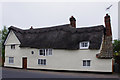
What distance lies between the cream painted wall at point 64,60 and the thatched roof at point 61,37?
0.92m

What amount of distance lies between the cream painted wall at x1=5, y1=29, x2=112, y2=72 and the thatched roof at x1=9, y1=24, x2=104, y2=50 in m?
0.92

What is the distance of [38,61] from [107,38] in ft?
39.3

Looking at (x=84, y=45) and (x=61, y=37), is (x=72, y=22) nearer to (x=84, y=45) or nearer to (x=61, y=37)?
(x=61, y=37)

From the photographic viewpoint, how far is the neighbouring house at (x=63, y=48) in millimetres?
17328

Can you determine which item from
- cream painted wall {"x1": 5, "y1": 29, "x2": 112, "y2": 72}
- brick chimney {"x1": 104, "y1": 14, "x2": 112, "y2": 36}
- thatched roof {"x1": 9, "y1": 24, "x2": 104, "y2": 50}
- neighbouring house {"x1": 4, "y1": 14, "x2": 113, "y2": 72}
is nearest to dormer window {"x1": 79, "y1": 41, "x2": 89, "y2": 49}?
neighbouring house {"x1": 4, "y1": 14, "x2": 113, "y2": 72}

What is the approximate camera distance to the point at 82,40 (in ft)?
60.6

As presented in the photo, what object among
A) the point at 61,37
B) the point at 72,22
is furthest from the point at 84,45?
the point at 72,22

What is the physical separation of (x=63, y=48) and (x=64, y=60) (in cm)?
187

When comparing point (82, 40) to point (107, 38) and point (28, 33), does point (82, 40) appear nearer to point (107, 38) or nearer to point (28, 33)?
point (107, 38)

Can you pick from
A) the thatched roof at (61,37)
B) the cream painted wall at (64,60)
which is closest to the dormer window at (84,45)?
the thatched roof at (61,37)

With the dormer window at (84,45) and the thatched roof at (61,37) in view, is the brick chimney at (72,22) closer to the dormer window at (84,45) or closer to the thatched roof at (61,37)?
the thatched roof at (61,37)

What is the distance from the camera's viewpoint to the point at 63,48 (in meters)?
18.6

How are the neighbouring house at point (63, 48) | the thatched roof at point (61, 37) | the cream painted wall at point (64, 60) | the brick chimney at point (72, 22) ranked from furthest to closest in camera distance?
the brick chimney at point (72, 22), the thatched roof at point (61, 37), the neighbouring house at point (63, 48), the cream painted wall at point (64, 60)

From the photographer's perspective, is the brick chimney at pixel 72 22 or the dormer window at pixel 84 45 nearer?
the dormer window at pixel 84 45
